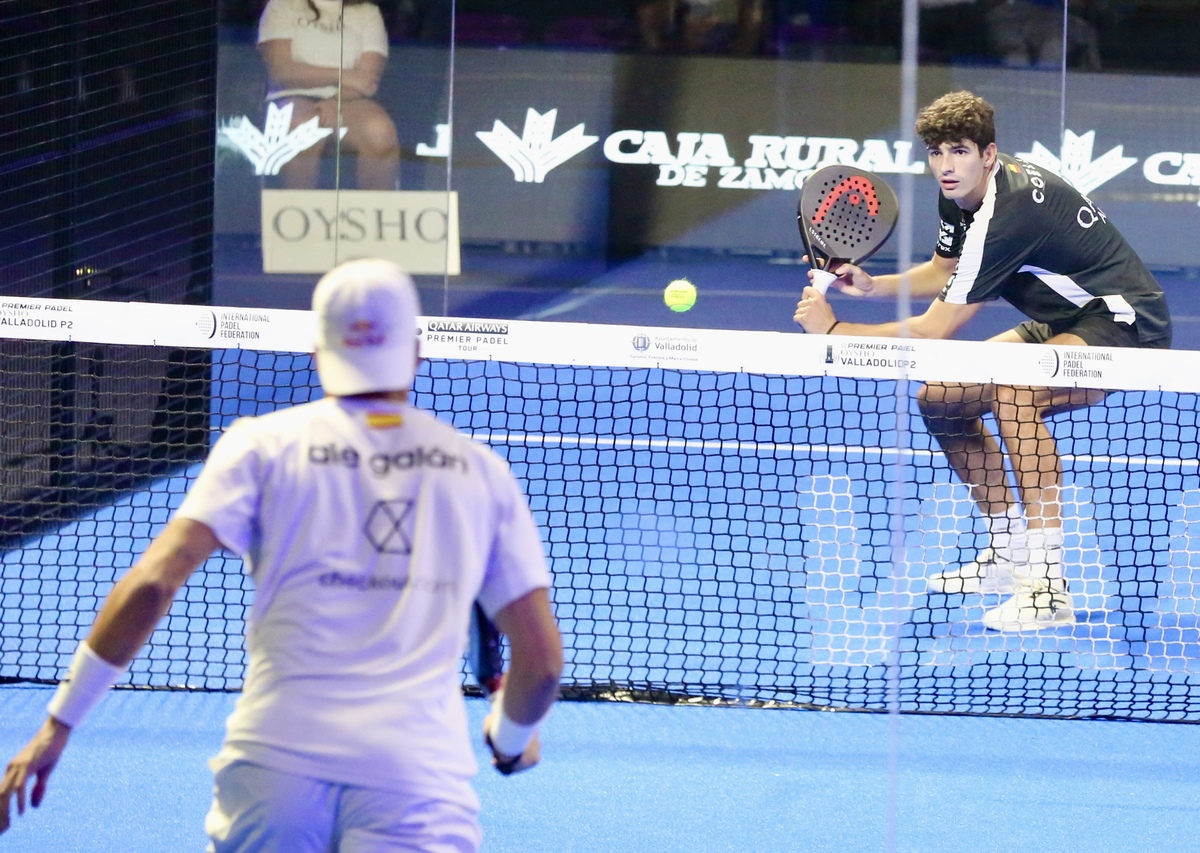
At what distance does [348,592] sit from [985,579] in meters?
3.41

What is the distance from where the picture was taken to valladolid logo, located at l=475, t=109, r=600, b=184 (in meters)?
10.6

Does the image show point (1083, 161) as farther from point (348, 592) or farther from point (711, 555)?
point (348, 592)

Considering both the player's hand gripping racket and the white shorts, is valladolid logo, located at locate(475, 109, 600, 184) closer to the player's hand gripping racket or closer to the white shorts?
the player's hand gripping racket

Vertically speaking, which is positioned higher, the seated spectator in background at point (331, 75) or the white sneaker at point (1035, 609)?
the seated spectator in background at point (331, 75)

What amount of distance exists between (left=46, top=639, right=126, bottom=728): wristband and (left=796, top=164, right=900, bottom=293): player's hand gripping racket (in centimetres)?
327

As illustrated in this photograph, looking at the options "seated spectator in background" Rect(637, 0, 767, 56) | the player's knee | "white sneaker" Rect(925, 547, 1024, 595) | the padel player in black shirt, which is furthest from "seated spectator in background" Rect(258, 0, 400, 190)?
"white sneaker" Rect(925, 547, 1024, 595)

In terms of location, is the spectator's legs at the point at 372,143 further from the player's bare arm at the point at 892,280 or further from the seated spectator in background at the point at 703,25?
the player's bare arm at the point at 892,280

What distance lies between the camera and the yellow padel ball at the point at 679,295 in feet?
34.8

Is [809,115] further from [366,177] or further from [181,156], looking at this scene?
[181,156]

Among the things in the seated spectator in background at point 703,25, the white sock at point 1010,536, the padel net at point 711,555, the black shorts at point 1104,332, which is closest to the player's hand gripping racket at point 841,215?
the padel net at point 711,555

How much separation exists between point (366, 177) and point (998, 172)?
19.4 ft

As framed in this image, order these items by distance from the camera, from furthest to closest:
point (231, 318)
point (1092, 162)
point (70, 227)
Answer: point (1092, 162)
point (70, 227)
point (231, 318)

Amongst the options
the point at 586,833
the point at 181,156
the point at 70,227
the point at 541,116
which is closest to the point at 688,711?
the point at 586,833

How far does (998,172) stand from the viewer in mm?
4773
